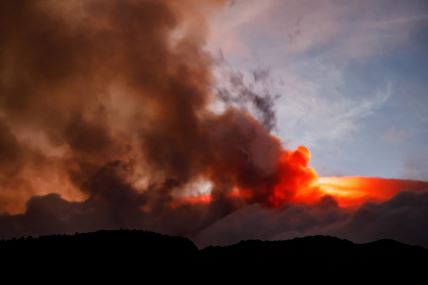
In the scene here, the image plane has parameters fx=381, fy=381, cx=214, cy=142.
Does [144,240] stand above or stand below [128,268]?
above

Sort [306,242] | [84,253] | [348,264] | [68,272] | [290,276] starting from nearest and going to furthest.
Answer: [68,272] → [84,253] → [290,276] → [348,264] → [306,242]

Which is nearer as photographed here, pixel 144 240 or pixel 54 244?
pixel 54 244

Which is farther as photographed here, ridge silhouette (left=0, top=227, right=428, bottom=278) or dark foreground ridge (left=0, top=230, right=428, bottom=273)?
dark foreground ridge (left=0, top=230, right=428, bottom=273)

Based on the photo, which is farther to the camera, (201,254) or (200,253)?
(201,254)

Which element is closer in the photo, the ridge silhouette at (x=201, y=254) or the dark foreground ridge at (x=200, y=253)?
the ridge silhouette at (x=201, y=254)

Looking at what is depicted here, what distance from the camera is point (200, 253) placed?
435 feet

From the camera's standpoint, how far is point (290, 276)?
13450 centimetres

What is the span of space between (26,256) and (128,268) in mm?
22357

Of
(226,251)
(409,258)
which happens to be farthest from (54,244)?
(409,258)

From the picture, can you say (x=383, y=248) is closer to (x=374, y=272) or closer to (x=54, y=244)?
(x=374, y=272)

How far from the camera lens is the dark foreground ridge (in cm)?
8925

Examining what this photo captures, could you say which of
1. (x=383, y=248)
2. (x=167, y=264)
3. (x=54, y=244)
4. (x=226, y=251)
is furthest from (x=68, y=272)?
(x=383, y=248)

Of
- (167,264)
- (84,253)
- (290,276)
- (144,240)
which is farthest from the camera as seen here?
(290,276)

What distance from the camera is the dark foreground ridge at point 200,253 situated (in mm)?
89250
